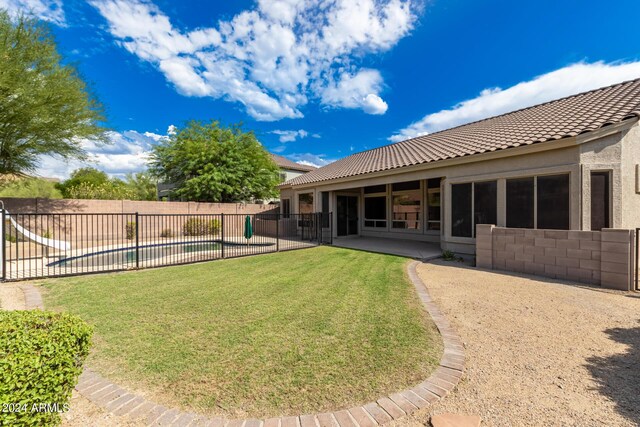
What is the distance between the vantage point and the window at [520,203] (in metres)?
7.93

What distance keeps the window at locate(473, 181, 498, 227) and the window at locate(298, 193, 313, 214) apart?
32.2ft

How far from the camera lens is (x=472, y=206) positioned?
9.23 meters

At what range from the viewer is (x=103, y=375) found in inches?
114

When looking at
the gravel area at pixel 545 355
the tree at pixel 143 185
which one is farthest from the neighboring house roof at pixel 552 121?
the tree at pixel 143 185

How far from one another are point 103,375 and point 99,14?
40.1 feet

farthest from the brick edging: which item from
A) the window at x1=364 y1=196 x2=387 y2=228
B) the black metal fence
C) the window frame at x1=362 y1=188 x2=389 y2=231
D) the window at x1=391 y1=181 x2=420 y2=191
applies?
the window at x1=364 y1=196 x2=387 y2=228

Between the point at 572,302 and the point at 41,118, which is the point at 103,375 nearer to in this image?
the point at 572,302

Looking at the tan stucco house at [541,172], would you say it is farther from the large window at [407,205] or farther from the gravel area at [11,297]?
the gravel area at [11,297]

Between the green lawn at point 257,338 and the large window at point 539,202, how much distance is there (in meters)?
4.49

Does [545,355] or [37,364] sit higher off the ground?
[37,364]

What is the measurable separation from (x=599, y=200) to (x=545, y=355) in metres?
6.43

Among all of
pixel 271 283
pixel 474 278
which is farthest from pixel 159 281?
pixel 474 278

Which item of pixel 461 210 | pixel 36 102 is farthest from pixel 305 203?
pixel 36 102

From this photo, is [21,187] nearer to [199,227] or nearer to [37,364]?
[199,227]
